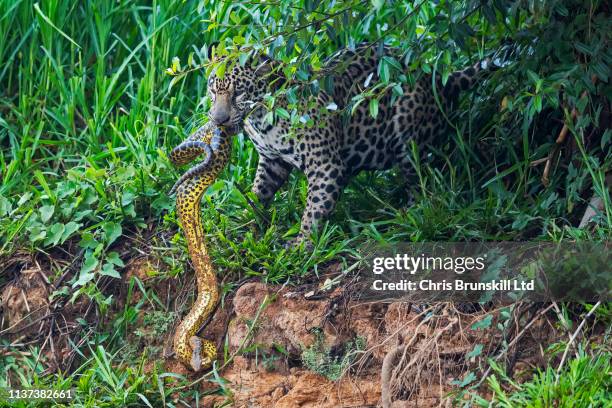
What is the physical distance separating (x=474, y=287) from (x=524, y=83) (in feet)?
3.56

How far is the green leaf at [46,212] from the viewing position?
6.78 meters

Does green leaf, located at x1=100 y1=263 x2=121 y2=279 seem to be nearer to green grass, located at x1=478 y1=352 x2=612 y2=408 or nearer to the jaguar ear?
the jaguar ear

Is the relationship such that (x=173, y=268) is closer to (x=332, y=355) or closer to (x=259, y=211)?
(x=259, y=211)

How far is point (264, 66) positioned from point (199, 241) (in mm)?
971

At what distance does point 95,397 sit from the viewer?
599cm

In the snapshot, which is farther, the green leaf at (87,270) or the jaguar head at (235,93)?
the green leaf at (87,270)

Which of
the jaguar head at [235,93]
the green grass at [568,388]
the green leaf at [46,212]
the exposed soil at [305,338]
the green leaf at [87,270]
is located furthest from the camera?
the green leaf at [46,212]

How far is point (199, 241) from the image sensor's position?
6.20 metres

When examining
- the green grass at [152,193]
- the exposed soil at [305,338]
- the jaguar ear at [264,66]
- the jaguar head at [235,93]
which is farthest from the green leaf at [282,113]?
the exposed soil at [305,338]

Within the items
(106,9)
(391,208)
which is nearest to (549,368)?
(391,208)

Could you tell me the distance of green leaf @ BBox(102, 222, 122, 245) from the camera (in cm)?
668

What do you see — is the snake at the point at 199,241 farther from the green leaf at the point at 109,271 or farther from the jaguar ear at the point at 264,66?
the green leaf at the point at 109,271

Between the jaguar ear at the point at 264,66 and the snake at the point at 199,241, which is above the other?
the jaguar ear at the point at 264,66

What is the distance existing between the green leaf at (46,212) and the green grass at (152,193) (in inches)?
0.5
